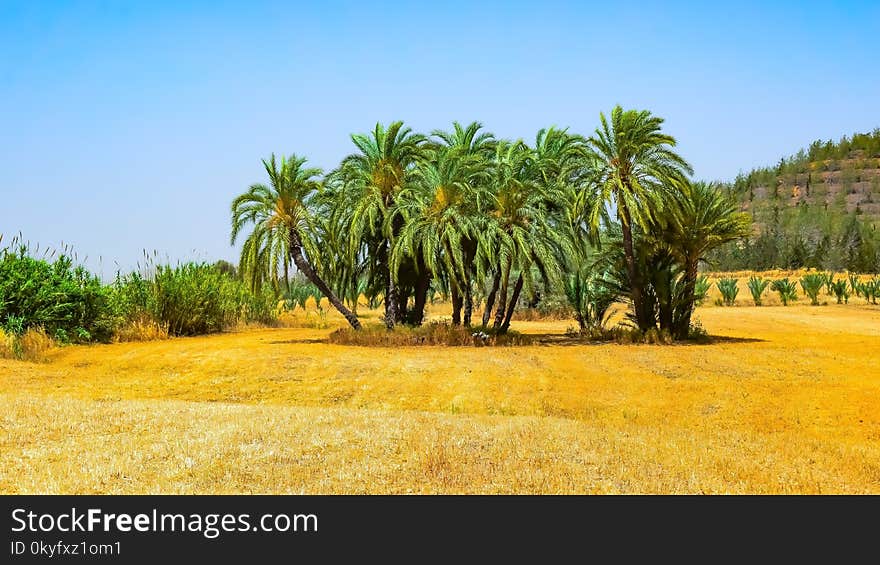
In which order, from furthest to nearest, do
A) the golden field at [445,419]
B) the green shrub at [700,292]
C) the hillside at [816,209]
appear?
the hillside at [816,209] < the green shrub at [700,292] < the golden field at [445,419]

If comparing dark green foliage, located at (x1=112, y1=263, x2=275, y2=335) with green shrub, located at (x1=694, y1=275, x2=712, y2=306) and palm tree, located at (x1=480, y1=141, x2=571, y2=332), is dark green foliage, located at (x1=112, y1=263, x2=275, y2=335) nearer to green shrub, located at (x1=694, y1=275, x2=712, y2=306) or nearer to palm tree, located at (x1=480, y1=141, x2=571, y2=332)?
palm tree, located at (x1=480, y1=141, x2=571, y2=332)

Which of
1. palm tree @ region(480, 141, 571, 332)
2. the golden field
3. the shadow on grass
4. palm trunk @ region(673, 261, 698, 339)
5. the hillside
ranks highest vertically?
the hillside

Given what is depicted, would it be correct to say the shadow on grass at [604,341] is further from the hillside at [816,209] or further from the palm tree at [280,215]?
the hillside at [816,209]

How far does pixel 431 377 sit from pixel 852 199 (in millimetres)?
88859

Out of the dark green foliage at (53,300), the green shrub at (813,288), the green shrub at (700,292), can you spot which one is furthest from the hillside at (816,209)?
the dark green foliage at (53,300)

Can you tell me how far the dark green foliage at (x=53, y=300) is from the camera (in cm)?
2052

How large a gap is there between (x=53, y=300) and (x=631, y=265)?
55.6 feet

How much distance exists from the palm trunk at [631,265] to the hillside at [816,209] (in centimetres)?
4650

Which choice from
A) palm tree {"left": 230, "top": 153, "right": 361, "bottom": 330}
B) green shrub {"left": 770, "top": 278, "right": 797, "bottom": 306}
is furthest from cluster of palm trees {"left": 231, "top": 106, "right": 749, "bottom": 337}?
green shrub {"left": 770, "top": 278, "right": 797, "bottom": 306}

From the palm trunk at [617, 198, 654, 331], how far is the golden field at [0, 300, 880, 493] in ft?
7.29

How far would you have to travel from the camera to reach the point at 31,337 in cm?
1950

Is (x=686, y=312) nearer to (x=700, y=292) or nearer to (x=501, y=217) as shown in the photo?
(x=501, y=217)

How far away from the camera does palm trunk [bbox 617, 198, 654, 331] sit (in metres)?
20.6

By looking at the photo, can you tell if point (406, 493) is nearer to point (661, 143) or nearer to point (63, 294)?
point (661, 143)
